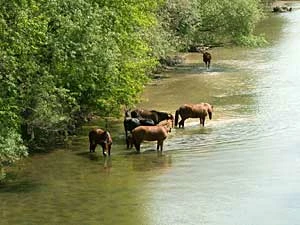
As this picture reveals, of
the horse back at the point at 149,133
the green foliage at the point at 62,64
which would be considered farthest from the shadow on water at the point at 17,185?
the horse back at the point at 149,133

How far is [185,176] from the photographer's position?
18.2 m

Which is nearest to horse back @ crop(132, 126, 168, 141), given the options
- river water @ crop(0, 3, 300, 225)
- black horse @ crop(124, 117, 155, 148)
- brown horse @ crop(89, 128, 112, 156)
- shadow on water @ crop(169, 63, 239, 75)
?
river water @ crop(0, 3, 300, 225)

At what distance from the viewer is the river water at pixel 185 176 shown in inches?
598

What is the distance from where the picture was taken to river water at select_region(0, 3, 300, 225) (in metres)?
15.2

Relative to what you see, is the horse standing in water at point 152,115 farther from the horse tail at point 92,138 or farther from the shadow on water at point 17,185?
the shadow on water at point 17,185

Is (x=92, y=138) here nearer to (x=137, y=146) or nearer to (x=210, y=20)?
(x=137, y=146)

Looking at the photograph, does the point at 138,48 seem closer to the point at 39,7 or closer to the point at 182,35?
the point at 39,7

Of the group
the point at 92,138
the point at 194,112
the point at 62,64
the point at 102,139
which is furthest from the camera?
the point at 194,112

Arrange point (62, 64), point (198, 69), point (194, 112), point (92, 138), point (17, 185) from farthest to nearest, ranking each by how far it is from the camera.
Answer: point (198, 69) < point (194, 112) < point (92, 138) < point (62, 64) < point (17, 185)

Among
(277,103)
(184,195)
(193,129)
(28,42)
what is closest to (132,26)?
(193,129)

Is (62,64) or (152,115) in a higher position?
(62,64)

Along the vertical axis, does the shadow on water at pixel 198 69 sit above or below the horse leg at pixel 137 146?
above

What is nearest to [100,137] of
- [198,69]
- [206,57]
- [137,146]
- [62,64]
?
[137,146]

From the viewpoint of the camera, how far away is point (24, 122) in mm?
19609
